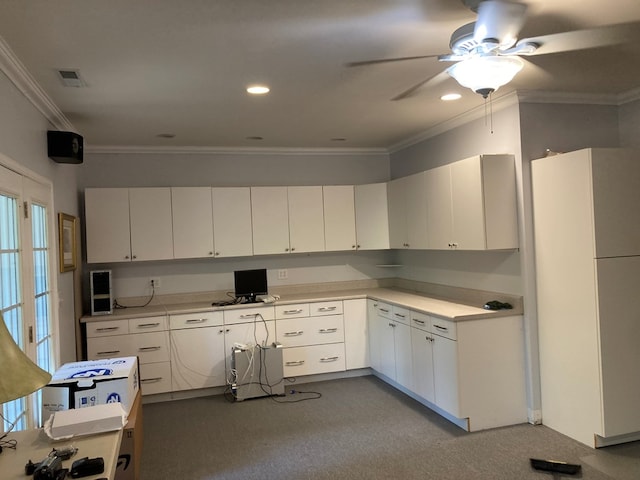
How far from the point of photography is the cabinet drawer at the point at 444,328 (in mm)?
3506

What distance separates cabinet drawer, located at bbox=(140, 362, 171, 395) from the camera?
4.40 m

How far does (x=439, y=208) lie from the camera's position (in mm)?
4137

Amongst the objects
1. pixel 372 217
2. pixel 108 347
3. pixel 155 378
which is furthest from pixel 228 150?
pixel 155 378

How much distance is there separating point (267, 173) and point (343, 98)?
6.61 feet

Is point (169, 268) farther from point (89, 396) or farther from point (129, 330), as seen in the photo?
point (89, 396)

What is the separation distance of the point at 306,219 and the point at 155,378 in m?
2.18

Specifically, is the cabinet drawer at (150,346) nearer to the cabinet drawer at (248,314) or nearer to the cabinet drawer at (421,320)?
the cabinet drawer at (248,314)

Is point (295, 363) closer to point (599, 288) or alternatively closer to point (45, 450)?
point (599, 288)

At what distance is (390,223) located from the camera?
515cm

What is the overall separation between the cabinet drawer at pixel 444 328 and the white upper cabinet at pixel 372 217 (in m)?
1.55

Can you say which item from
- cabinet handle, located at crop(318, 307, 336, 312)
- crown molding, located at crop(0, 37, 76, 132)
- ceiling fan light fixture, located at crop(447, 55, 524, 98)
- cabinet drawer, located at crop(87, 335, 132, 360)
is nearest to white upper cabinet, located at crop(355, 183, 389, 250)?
cabinet handle, located at crop(318, 307, 336, 312)

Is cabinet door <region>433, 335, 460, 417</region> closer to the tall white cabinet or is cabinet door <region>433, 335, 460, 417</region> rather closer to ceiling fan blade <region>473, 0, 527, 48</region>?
the tall white cabinet

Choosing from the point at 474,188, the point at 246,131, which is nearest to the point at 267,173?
the point at 246,131

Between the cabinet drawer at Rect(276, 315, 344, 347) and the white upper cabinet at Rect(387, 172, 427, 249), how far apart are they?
1050mm
